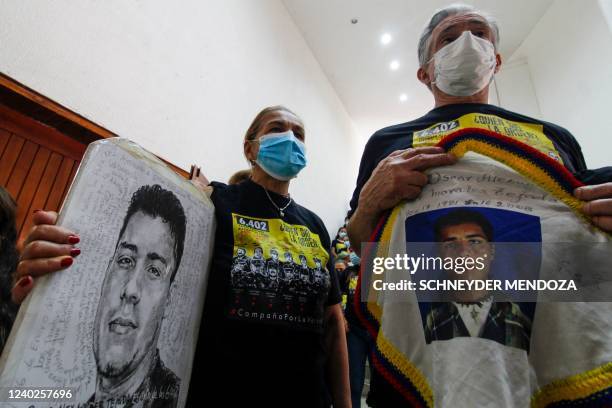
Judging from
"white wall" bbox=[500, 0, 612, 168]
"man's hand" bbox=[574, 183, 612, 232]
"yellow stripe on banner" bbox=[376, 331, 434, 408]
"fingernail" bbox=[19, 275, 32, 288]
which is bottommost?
"yellow stripe on banner" bbox=[376, 331, 434, 408]

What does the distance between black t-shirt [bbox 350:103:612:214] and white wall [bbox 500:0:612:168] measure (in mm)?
2260

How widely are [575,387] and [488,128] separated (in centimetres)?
41

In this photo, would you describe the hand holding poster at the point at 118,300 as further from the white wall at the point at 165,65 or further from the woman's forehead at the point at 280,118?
the white wall at the point at 165,65

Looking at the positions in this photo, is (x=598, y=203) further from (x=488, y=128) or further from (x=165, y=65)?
(x=165, y=65)

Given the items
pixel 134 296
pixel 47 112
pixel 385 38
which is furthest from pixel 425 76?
pixel 385 38

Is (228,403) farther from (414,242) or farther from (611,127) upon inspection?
(611,127)

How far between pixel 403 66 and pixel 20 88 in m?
3.61

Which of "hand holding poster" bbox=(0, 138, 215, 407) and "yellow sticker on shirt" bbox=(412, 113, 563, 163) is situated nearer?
"hand holding poster" bbox=(0, 138, 215, 407)

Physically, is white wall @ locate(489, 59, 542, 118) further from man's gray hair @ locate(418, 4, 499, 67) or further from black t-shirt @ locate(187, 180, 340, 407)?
black t-shirt @ locate(187, 180, 340, 407)

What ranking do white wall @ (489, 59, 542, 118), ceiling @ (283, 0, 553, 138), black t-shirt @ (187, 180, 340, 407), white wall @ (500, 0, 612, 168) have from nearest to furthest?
black t-shirt @ (187, 180, 340, 407)
white wall @ (500, 0, 612, 168)
ceiling @ (283, 0, 553, 138)
white wall @ (489, 59, 542, 118)

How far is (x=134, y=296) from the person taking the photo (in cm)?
54

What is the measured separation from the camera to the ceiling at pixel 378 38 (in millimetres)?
2750

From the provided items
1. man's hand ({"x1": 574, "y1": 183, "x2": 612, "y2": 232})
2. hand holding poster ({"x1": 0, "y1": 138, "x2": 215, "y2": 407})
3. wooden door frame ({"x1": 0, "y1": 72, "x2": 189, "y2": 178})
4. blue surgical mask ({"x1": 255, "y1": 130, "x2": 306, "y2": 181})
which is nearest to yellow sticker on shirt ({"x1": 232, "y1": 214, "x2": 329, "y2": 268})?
hand holding poster ({"x1": 0, "y1": 138, "x2": 215, "y2": 407})

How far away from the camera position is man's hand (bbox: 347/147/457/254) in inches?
20.2
